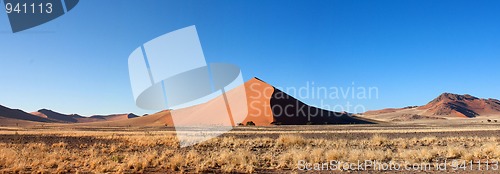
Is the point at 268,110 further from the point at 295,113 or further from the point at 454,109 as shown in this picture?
the point at 454,109

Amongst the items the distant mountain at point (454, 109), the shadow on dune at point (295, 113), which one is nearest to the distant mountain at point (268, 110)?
the shadow on dune at point (295, 113)

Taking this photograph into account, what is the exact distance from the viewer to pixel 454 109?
15238 cm

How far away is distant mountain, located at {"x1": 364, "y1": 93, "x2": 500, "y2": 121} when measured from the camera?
146 meters

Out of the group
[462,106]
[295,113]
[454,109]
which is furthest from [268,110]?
[462,106]

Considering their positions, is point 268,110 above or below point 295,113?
above

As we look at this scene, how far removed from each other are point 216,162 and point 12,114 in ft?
486

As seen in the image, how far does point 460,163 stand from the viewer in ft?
43.2

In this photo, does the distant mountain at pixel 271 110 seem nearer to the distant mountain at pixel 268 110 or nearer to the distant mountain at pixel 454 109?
the distant mountain at pixel 268 110

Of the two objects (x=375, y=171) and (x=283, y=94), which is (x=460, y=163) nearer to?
(x=375, y=171)

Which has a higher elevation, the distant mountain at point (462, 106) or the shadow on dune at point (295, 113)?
the distant mountain at point (462, 106)

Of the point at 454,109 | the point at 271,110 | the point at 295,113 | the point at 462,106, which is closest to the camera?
the point at 271,110

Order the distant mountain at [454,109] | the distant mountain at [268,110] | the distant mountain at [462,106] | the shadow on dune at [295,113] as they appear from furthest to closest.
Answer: the distant mountain at [462,106]
the distant mountain at [454,109]
the shadow on dune at [295,113]
the distant mountain at [268,110]

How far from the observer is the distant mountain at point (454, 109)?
146 metres

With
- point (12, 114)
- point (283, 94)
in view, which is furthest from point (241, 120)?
point (12, 114)
